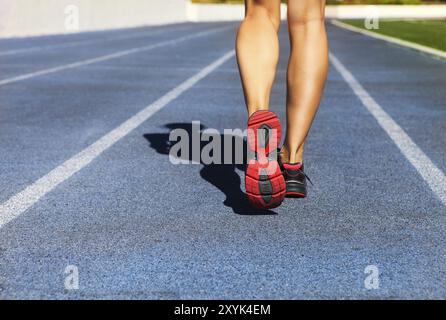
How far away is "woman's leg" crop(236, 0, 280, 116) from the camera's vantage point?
4160 millimetres

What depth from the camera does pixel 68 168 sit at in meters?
5.04

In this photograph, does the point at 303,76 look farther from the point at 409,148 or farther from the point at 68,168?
the point at 409,148

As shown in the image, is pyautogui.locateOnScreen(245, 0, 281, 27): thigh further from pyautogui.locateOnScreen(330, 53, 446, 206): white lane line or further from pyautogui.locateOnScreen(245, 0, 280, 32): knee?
pyautogui.locateOnScreen(330, 53, 446, 206): white lane line

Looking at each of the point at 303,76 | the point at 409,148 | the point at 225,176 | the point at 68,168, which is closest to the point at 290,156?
the point at 303,76

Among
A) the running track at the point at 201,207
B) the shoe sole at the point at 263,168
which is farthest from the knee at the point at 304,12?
the running track at the point at 201,207

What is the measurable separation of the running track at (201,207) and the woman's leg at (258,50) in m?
0.54

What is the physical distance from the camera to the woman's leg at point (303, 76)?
4117 mm

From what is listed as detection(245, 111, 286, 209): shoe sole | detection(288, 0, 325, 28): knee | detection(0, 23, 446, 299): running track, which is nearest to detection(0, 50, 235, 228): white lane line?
detection(0, 23, 446, 299): running track

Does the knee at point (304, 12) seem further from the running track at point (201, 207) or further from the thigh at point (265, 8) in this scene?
the running track at point (201, 207)

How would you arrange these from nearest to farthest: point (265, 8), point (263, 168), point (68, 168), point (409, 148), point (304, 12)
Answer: point (263, 168) < point (304, 12) < point (265, 8) < point (68, 168) < point (409, 148)

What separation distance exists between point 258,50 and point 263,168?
2.42 feet

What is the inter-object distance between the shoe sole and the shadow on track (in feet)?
0.62

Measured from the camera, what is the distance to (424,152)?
18.7 ft

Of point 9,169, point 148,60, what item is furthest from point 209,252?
point 148,60
